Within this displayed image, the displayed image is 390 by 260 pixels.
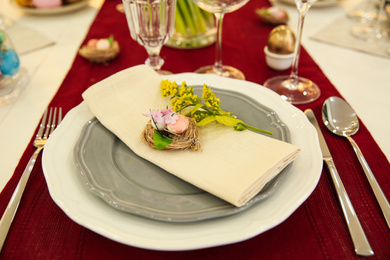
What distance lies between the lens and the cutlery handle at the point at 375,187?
1.66 ft

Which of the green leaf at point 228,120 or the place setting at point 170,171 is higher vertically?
the green leaf at point 228,120

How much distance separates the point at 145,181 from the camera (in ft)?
1.69

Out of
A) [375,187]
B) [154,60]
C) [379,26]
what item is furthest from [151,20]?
[379,26]

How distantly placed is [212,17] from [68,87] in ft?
1.59

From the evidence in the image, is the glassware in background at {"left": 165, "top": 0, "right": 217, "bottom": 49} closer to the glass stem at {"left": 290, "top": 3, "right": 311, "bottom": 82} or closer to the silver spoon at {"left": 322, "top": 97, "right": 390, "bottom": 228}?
the glass stem at {"left": 290, "top": 3, "right": 311, "bottom": 82}

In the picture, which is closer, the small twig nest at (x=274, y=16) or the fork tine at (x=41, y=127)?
the fork tine at (x=41, y=127)

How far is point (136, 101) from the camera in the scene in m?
0.66

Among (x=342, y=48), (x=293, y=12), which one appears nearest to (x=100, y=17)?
(x=293, y=12)

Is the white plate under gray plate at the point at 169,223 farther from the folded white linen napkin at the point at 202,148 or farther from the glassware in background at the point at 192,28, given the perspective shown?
the glassware in background at the point at 192,28

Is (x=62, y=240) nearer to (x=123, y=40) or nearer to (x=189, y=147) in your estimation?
(x=189, y=147)

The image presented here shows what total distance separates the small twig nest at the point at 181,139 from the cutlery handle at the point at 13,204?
0.21 m

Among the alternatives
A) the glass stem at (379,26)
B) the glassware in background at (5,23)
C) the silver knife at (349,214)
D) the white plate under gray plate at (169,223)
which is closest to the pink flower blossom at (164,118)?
the white plate under gray plate at (169,223)

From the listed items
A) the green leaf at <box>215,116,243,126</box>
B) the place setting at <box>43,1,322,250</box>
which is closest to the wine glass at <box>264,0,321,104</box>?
the place setting at <box>43,1,322,250</box>

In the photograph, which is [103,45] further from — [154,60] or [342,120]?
[342,120]
